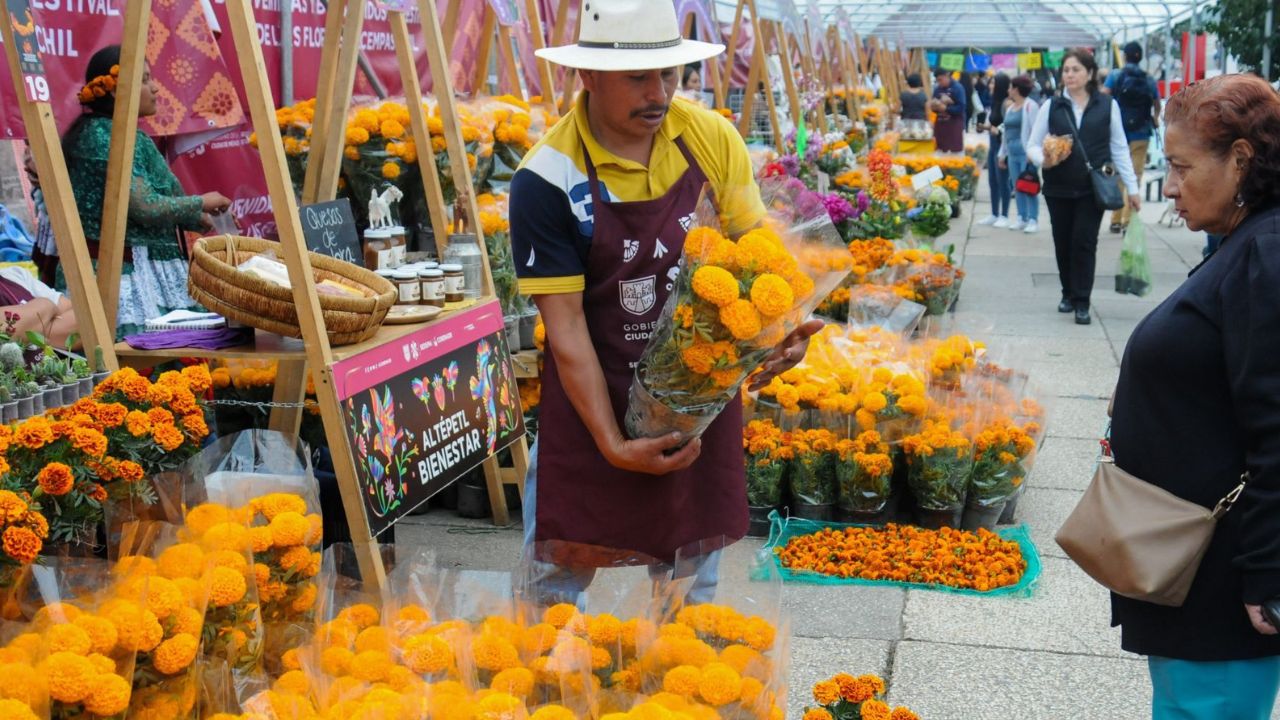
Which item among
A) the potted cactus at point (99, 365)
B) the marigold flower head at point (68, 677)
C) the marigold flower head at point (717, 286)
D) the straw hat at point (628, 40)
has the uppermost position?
the straw hat at point (628, 40)

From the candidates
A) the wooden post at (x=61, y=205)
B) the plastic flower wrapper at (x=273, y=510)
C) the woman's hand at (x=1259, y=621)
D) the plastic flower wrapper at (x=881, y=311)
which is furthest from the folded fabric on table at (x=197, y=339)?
the plastic flower wrapper at (x=881, y=311)

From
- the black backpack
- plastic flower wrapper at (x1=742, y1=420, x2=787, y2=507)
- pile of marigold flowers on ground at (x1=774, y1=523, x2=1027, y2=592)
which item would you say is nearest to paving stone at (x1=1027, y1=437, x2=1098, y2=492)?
pile of marigold flowers on ground at (x1=774, y1=523, x2=1027, y2=592)

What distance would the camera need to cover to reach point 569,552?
110 inches

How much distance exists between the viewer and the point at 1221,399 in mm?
2279

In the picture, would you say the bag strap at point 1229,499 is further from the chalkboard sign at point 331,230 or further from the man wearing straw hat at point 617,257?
the chalkboard sign at point 331,230

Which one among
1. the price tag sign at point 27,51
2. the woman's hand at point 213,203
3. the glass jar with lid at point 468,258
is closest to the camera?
the price tag sign at point 27,51

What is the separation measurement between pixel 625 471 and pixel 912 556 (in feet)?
7.19

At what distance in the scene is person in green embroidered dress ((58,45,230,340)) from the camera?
4375 mm

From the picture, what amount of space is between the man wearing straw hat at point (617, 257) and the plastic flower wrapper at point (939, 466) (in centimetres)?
224

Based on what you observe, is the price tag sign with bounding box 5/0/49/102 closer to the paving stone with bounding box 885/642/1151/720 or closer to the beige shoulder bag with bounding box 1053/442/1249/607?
the beige shoulder bag with bounding box 1053/442/1249/607

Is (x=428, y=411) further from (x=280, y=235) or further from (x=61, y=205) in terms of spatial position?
(x=61, y=205)

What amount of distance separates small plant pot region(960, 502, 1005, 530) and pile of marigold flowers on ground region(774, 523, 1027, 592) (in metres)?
0.11

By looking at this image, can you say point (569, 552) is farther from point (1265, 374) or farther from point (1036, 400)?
point (1036, 400)

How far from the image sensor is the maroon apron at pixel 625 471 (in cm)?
272
